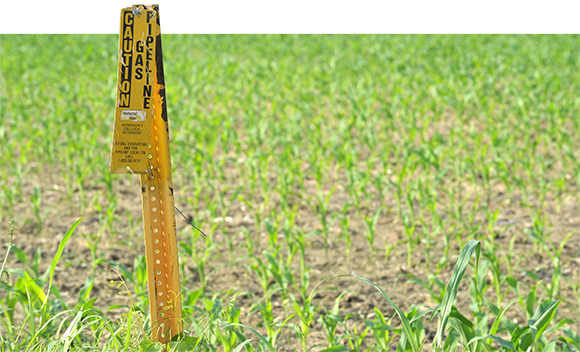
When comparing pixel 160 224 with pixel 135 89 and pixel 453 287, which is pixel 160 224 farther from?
pixel 453 287

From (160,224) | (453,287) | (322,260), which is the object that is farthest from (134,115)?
(322,260)

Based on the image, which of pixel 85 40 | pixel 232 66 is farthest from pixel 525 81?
pixel 85 40

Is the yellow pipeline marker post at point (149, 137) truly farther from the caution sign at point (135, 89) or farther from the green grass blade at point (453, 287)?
the green grass blade at point (453, 287)

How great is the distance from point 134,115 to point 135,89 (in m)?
0.09

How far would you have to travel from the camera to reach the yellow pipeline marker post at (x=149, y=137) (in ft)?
5.87

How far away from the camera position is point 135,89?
1.81m

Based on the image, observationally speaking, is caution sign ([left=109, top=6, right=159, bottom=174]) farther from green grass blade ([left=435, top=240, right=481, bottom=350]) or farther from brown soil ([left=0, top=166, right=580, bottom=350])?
brown soil ([left=0, top=166, right=580, bottom=350])

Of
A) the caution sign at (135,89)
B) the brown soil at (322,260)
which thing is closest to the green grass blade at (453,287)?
the brown soil at (322,260)

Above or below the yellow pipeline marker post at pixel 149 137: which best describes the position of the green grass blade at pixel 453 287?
below

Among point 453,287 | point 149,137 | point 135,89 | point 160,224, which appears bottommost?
point 453,287

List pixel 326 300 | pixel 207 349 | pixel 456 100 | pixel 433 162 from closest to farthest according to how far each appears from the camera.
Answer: pixel 207 349 < pixel 326 300 < pixel 433 162 < pixel 456 100

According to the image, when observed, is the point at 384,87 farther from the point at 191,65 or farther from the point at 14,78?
the point at 14,78

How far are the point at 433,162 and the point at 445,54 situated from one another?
7084 millimetres

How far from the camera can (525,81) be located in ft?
25.9
